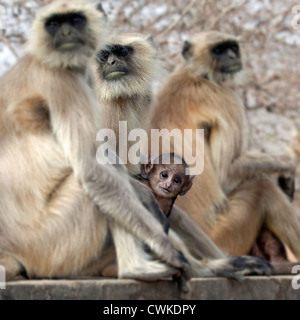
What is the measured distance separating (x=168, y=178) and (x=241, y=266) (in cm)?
76

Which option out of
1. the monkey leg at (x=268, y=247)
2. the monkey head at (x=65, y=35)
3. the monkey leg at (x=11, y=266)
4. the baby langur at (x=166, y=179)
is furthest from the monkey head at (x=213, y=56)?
the monkey leg at (x=11, y=266)

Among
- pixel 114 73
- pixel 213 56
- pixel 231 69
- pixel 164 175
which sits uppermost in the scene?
pixel 213 56

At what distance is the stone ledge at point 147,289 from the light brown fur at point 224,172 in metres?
2.07

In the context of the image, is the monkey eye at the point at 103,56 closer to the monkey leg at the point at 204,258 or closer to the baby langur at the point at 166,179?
the baby langur at the point at 166,179

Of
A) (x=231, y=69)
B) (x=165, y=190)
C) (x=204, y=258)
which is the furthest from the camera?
(x=231, y=69)

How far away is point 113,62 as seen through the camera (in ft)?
16.8

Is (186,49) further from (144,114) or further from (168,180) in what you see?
(168,180)

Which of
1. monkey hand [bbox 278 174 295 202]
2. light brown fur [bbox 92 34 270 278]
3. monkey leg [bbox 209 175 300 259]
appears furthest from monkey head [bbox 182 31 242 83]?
light brown fur [bbox 92 34 270 278]

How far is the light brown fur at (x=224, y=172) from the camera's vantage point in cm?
637

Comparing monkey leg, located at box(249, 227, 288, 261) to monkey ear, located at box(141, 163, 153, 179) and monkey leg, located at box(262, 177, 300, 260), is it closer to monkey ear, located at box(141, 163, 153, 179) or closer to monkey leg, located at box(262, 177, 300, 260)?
monkey leg, located at box(262, 177, 300, 260)

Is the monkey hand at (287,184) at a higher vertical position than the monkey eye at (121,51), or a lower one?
lower

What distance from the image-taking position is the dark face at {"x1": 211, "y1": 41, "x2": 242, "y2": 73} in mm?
7391


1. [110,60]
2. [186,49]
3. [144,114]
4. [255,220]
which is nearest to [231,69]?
[186,49]
